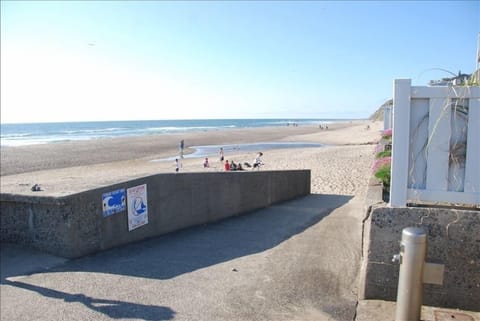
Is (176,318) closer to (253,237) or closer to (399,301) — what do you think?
(399,301)

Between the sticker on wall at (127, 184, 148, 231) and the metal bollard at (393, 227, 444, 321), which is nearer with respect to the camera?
the metal bollard at (393, 227, 444, 321)

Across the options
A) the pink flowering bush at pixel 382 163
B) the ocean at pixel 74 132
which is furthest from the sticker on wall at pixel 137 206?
the ocean at pixel 74 132

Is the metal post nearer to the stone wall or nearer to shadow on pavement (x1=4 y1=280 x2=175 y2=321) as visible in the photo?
the stone wall

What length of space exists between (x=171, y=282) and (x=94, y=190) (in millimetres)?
1943

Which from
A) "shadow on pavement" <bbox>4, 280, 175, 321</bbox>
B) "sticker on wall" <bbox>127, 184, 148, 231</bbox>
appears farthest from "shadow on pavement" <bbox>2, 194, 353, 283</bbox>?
"shadow on pavement" <bbox>4, 280, 175, 321</bbox>

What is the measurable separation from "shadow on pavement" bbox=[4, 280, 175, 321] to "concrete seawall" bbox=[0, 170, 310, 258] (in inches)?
46.9

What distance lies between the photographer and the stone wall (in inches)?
127

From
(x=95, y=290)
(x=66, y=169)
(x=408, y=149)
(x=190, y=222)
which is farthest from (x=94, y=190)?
(x=66, y=169)

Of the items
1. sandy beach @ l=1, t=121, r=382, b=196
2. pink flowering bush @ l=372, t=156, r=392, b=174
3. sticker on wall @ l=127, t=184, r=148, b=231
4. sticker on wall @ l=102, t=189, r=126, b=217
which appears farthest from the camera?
sandy beach @ l=1, t=121, r=382, b=196

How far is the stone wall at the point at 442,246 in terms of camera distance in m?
3.23

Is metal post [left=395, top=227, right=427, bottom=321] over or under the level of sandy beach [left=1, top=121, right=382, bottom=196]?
over

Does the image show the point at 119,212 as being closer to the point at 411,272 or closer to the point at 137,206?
the point at 137,206

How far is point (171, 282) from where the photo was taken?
4.51 m

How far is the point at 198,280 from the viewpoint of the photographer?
4.55 meters
